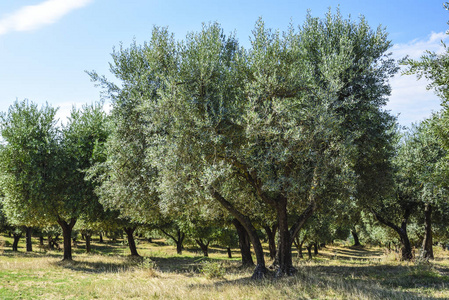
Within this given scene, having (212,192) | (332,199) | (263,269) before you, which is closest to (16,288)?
(212,192)

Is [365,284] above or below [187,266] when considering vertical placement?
above

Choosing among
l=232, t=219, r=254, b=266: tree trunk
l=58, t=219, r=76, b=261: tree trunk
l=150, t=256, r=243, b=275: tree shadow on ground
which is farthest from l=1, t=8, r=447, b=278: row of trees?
l=58, t=219, r=76, b=261: tree trunk

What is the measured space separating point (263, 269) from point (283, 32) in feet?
46.0

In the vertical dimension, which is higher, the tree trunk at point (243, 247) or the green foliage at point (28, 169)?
the green foliage at point (28, 169)

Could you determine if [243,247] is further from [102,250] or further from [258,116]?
[102,250]

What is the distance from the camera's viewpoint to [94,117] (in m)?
31.6

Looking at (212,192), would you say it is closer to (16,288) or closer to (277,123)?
(277,123)

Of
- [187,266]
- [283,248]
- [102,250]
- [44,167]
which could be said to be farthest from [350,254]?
[44,167]

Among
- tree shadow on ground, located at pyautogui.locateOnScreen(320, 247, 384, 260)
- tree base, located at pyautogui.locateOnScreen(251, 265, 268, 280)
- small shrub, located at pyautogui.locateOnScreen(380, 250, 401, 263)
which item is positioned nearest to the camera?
tree base, located at pyautogui.locateOnScreen(251, 265, 268, 280)

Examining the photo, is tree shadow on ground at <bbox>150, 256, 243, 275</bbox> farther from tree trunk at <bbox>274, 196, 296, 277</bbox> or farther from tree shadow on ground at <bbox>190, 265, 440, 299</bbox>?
tree shadow on ground at <bbox>190, 265, 440, 299</bbox>

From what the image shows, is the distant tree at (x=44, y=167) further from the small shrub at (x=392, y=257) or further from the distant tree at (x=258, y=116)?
the small shrub at (x=392, y=257)

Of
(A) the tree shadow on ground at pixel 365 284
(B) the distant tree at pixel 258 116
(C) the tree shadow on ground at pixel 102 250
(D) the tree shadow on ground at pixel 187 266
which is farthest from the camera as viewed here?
(C) the tree shadow on ground at pixel 102 250

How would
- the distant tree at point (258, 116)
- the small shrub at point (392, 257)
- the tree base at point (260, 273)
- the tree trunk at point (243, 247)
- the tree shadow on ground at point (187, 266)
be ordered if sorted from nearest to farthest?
the distant tree at point (258, 116) < the tree base at point (260, 273) < the tree shadow on ground at point (187, 266) < the tree trunk at point (243, 247) < the small shrub at point (392, 257)

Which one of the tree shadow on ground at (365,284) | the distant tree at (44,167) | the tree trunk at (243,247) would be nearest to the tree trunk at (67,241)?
the distant tree at (44,167)
